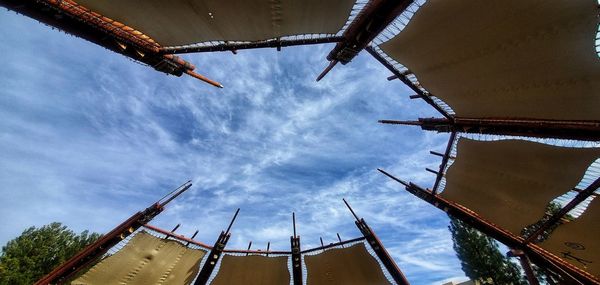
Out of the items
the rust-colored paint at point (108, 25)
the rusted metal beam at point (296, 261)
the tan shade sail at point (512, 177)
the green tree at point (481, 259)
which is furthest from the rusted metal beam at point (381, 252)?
the green tree at point (481, 259)

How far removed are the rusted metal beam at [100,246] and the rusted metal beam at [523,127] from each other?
1335cm

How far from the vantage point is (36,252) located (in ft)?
84.7

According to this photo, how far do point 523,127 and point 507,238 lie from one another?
19.3 ft

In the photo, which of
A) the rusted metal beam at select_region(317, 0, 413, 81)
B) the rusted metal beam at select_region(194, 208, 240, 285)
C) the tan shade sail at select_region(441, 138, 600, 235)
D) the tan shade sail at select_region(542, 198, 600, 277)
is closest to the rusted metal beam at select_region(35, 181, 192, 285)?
the rusted metal beam at select_region(194, 208, 240, 285)

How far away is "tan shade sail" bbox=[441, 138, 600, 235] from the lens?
920 centimetres

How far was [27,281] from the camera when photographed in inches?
902

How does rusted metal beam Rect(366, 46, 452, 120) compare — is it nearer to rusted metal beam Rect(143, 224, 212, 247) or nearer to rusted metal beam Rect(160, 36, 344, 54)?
rusted metal beam Rect(160, 36, 344, 54)

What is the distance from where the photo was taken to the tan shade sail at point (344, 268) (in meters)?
13.2

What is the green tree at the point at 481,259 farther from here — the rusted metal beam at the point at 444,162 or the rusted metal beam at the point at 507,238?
the rusted metal beam at the point at 444,162

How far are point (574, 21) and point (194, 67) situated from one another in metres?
10.4

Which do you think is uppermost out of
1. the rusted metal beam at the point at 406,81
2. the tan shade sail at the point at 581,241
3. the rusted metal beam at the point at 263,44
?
the rusted metal beam at the point at 406,81

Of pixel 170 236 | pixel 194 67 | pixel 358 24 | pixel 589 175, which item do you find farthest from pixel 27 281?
pixel 589 175

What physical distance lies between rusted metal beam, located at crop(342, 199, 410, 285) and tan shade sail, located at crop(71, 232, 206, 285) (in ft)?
27.9

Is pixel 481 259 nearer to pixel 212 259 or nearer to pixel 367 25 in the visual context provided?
pixel 212 259
